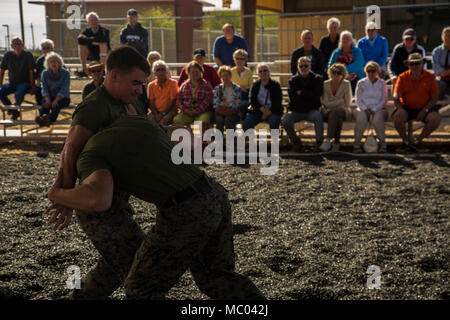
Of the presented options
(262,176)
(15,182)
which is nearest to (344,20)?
(262,176)

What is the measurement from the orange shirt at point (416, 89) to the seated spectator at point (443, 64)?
70 centimetres

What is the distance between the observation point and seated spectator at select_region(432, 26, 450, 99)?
1033cm

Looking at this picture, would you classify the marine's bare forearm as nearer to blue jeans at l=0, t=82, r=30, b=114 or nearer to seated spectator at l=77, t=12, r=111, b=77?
seated spectator at l=77, t=12, r=111, b=77

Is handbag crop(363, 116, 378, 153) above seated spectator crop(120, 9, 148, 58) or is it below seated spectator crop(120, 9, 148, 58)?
below

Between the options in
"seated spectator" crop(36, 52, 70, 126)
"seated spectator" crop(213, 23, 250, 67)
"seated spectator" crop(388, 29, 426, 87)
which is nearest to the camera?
"seated spectator" crop(388, 29, 426, 87)

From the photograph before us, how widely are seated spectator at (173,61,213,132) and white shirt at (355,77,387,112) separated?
107 inches

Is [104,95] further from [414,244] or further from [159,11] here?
[159,11]

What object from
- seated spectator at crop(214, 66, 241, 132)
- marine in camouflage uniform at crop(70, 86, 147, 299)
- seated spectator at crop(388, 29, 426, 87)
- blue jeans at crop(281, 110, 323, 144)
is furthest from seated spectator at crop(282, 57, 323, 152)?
marine in camouflage uniform at crop(70, 86, 147, 299)

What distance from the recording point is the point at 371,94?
9.98 meters

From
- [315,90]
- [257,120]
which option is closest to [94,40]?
[257,120]

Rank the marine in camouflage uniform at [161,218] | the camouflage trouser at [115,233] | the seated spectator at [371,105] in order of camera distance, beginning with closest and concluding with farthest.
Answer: the marine in camouflage uniform at [161,218] < the camouflage trouser at [115,233] < the seated spectator at [371,105]

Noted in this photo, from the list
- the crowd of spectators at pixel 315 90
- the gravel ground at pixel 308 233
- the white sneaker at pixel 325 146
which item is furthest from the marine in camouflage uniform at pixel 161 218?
the white sneaker at pixel 325 146

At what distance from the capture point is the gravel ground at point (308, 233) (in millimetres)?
4090

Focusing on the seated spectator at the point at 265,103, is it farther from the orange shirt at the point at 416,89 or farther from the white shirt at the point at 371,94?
the orange shirt at the point at 416,89
